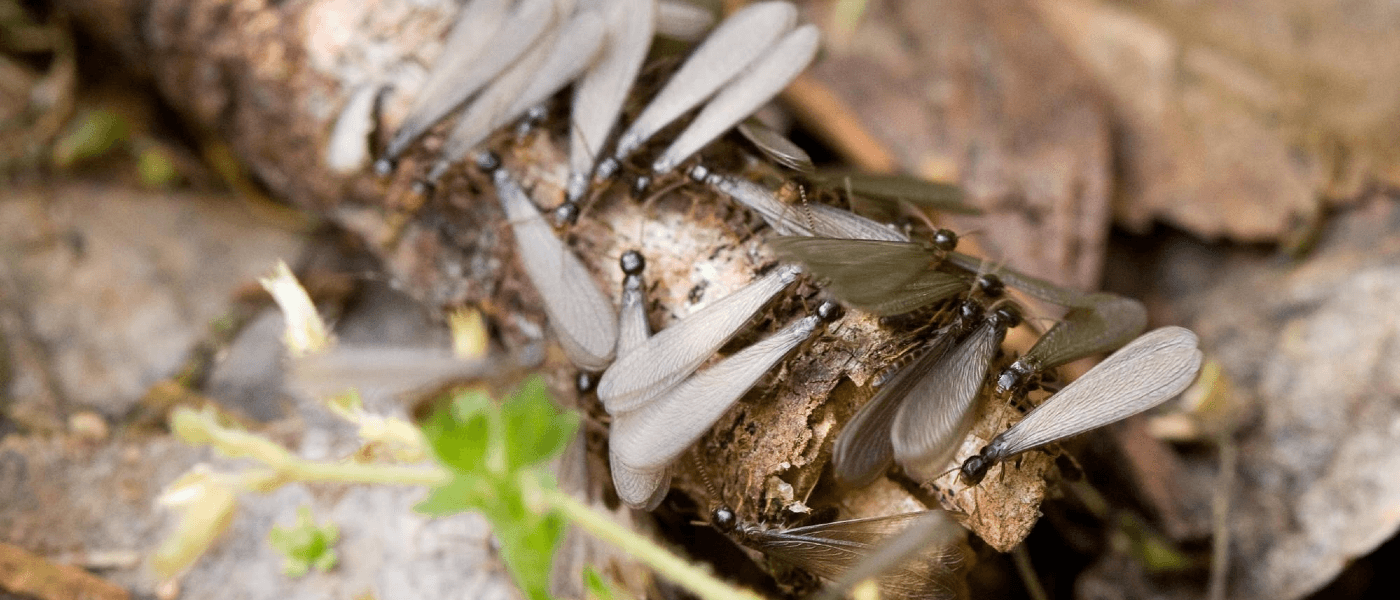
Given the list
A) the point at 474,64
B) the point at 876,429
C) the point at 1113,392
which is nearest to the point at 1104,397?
the point at 1113,392

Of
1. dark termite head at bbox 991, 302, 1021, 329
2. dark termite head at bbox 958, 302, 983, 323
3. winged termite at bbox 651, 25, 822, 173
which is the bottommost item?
dark termite head at bbox 991, 302, 1021, 329

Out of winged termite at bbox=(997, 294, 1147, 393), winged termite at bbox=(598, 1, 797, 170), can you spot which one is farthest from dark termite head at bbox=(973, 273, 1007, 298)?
winged termite at bbox=(598, 1, 797, 170)

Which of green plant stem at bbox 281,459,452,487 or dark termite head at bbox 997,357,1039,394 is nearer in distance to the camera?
green plant stem at bbox 281,459,452,487

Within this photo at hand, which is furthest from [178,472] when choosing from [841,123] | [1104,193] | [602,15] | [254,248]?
[1104,193]

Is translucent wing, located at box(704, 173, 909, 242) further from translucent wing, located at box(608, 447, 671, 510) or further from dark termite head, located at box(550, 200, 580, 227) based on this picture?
translucent wing, located at box(608, 447, 671, 510)

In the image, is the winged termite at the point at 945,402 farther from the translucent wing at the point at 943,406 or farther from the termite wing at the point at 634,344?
the termite wing at the point at 634,344
